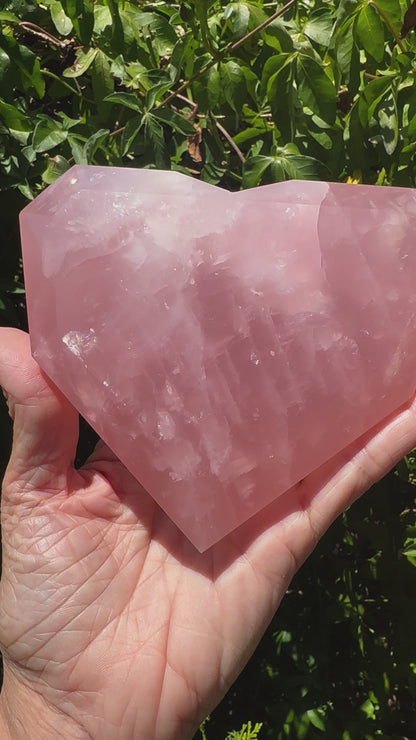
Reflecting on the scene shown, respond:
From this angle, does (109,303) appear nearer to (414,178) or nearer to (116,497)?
(116,497)

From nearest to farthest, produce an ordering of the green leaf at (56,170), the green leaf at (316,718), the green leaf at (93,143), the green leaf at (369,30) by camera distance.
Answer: the green leaf at (369,30) < the green leaf at (93,143) < the green leaf at (56,170) < the green leaf at (316,718)

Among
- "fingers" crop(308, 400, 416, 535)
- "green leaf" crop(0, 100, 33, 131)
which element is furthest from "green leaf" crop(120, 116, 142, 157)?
"fingers" crop(308, 400, 416, 535)

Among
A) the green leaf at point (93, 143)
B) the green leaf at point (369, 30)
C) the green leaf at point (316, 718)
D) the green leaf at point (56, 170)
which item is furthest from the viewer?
the green leaf at point (316, 718)

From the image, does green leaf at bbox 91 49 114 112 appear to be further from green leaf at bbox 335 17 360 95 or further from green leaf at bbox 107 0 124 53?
green leaf at bbox 335 17 360 95

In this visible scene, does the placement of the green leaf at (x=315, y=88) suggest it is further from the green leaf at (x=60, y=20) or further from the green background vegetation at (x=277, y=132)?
the green leaf at (x=60, y=20)

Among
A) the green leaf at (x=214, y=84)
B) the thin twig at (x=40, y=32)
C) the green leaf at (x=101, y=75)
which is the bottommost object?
the green leaf at (x=214, y=84)

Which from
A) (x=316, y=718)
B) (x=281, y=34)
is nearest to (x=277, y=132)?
(x=281, y=34)

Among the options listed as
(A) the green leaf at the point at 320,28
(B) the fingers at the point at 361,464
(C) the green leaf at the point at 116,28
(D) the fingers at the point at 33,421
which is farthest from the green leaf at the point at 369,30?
(D) the fingers at the point at 33,421

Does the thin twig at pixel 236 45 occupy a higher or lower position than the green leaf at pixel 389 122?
higher
